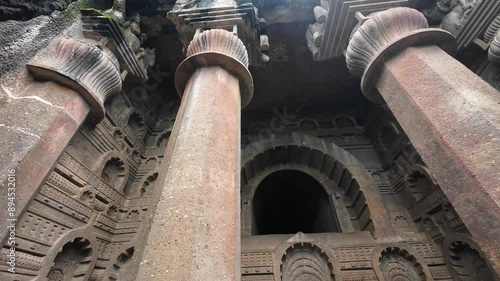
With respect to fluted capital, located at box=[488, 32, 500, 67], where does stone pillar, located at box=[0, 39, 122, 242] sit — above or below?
below

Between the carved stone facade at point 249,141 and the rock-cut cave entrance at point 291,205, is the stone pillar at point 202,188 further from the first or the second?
the rock-cut cave entrance at point 291,205

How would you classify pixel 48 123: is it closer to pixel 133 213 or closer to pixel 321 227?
pixel 133 213

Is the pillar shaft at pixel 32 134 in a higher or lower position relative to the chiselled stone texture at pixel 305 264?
higher

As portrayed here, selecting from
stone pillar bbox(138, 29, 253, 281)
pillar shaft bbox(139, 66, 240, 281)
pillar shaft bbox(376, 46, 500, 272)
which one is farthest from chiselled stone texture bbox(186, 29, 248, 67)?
pillar shaft bbox(376, 46, 500, 272)

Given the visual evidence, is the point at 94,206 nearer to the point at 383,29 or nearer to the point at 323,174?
the point at 383,29

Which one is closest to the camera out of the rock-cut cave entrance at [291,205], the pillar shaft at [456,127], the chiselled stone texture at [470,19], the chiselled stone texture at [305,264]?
the pillar shaft at [456,127]

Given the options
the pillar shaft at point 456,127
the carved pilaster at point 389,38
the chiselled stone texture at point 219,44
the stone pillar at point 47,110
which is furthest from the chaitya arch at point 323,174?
the stone pillar at point 47,110

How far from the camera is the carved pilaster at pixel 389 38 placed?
104 inches

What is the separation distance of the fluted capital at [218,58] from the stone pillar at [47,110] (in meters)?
0.99

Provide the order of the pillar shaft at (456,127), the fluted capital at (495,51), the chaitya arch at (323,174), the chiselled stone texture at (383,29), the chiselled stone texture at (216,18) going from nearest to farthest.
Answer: the pillar shaft at (456,127)
the chiselled stone texture at (383,29)
the fluted capital at (495,51)
the chiselled stone texture at (216,18)
the chaitya arch at (323,174)

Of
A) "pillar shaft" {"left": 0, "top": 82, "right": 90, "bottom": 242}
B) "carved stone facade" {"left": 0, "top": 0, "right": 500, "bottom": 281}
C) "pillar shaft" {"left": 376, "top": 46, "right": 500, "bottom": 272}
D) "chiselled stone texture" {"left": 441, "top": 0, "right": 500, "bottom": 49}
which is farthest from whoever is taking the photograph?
"chiselled stone texture" {"left": 441, "top": 0, "right": 500, "bottom": 49}

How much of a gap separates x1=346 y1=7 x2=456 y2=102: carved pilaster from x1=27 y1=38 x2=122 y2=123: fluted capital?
10.0 feet

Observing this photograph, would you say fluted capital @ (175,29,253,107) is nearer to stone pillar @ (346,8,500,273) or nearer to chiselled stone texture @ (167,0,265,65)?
chiselled stone texture @ (167,0,265,65)

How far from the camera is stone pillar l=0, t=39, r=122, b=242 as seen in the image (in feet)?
6.59
